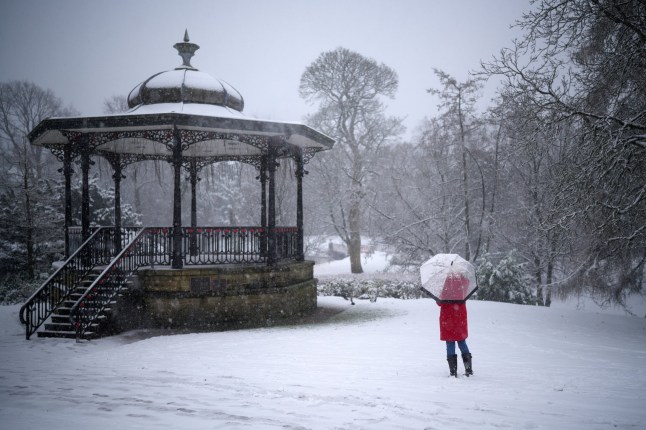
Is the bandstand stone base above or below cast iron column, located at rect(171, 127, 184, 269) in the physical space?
below

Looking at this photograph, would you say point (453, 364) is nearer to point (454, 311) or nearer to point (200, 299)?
point (454, 311)

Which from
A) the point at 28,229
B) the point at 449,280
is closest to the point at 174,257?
the point at 449,280

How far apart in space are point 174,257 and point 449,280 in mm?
7324

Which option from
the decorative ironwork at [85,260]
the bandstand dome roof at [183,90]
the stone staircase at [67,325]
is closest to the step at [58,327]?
the stone staircase at [67,325]

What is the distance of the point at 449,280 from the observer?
6.17 m

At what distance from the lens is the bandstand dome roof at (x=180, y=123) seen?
1102 centimetres

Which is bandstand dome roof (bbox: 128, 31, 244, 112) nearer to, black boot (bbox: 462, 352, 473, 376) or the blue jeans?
the blue jeans

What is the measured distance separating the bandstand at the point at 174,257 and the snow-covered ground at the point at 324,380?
828mm

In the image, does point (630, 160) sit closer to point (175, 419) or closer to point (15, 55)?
point (175, 419)

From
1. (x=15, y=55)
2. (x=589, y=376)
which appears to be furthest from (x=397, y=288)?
(x=15, y=55)

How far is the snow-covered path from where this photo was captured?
4480 millimetres

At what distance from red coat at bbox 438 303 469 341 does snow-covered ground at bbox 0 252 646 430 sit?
0.60 meters

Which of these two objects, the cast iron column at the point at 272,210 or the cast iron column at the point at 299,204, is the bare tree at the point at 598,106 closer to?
the cast iron column at the point at 272,210

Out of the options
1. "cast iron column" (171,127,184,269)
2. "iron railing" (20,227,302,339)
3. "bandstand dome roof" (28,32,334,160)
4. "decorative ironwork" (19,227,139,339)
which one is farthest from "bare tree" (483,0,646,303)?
"decorative ironwork" (19,227,139,339)
